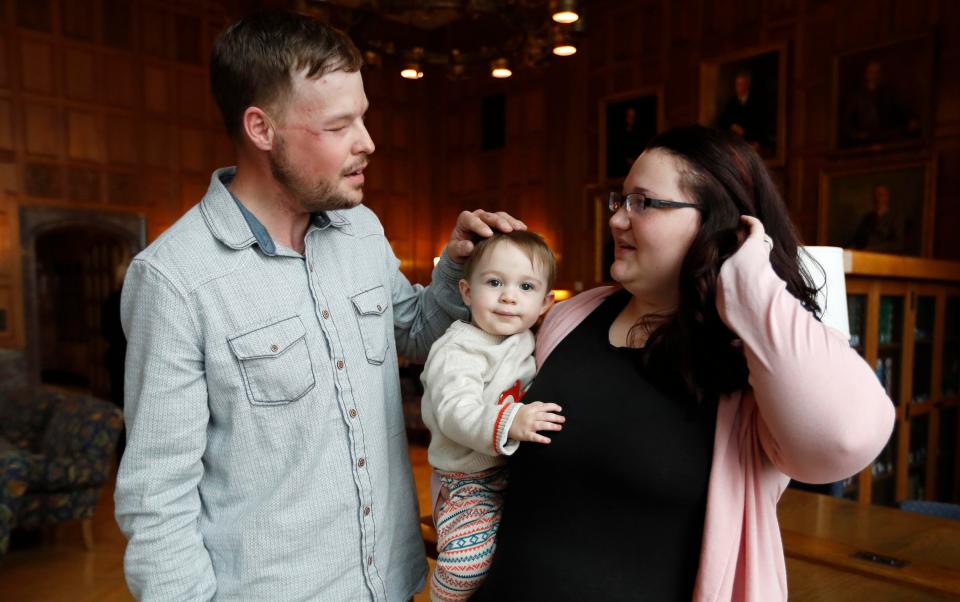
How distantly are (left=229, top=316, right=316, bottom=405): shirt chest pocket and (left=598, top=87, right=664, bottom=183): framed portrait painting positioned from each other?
884cm

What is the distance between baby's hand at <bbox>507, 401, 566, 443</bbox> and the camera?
143 centimetres

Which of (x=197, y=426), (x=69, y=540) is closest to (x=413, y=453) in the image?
(x=69, y=540)

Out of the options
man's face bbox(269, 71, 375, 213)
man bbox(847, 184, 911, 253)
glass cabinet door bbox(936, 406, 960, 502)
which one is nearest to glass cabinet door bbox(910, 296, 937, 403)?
glass cabinet door bbox(936, 406, 960, 502)

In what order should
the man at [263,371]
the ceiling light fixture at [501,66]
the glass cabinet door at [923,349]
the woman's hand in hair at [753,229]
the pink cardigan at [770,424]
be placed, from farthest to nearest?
1. the ceiling light fixture at [501,66]
2. the glass cabinet door at [923,349]
3. the man at [263,371]
4. the woman's hand in hair at [753,229]
5. the pink cardigan at [770,424]

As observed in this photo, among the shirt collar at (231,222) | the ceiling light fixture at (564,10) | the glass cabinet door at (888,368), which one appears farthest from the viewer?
the ceiling light fixture at (564,10)

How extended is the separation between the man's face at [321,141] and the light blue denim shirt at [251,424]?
138 mm

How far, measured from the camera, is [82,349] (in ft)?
39.2

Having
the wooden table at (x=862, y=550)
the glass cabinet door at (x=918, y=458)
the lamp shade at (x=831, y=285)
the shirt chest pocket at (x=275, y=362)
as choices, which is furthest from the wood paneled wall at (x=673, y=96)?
the shirt chest pocket at (x=275, y=362)

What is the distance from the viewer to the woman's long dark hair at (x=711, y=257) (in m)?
1.34

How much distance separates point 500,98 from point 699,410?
37.7 feet

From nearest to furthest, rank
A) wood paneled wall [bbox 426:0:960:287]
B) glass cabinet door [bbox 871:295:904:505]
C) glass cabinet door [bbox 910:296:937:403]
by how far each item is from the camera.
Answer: glass cabinet door [bbox 871:295:904:505] → glass cabinet door [bbox 910:296:937:403] → wood paneled wall [bbox 426:0:960:287]

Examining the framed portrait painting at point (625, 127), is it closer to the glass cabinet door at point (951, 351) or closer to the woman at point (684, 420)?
the glass cabinet door at point (951, 351)

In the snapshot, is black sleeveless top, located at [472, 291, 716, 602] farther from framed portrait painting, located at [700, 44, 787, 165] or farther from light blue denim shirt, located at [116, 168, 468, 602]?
framed portrait painting, located at [700, 44, 787, 165]

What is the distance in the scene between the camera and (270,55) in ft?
4.75
